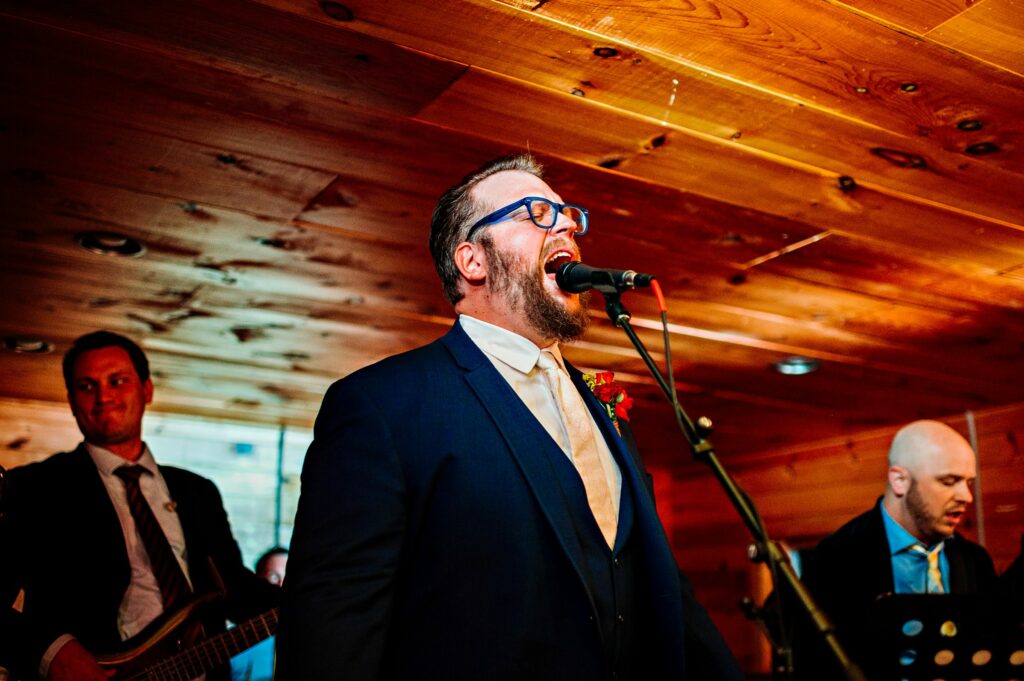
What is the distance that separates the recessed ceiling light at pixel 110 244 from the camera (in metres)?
3.43

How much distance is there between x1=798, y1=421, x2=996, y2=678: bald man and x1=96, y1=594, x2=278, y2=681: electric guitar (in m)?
2.06

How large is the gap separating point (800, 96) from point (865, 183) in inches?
24.2

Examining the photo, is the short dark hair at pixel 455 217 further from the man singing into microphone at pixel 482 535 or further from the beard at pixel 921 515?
the beard at pixel 921 515

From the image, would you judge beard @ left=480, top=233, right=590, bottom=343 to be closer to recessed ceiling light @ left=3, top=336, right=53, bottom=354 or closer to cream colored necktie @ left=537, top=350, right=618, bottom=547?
cream colored necktie @ left=537, top=350, right=618, bottom=547

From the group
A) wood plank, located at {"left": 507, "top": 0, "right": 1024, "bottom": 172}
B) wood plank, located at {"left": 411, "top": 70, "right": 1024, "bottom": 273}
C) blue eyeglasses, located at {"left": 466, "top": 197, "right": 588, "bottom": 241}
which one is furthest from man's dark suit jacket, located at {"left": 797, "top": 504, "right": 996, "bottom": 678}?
blue eyeglasses, located at {"left": 466, "top": 197, "right": 588, "bottom": 241}

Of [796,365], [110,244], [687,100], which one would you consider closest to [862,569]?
→ [796,365]

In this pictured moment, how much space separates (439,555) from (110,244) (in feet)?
7.85

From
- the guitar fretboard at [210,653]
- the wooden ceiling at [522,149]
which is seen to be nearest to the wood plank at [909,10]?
the wooden ceiling at [522,149]

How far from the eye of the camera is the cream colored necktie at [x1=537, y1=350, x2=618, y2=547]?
1802 millimetres

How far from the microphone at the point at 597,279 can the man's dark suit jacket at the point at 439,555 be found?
0.81ft

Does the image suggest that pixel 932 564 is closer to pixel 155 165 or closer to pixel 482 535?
pixel 482 535

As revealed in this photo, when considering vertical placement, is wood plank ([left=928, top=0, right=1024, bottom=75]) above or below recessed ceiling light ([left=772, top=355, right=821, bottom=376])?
below

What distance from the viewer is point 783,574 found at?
147 centimetres

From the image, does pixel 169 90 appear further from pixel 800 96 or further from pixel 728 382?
pixel 728 382
